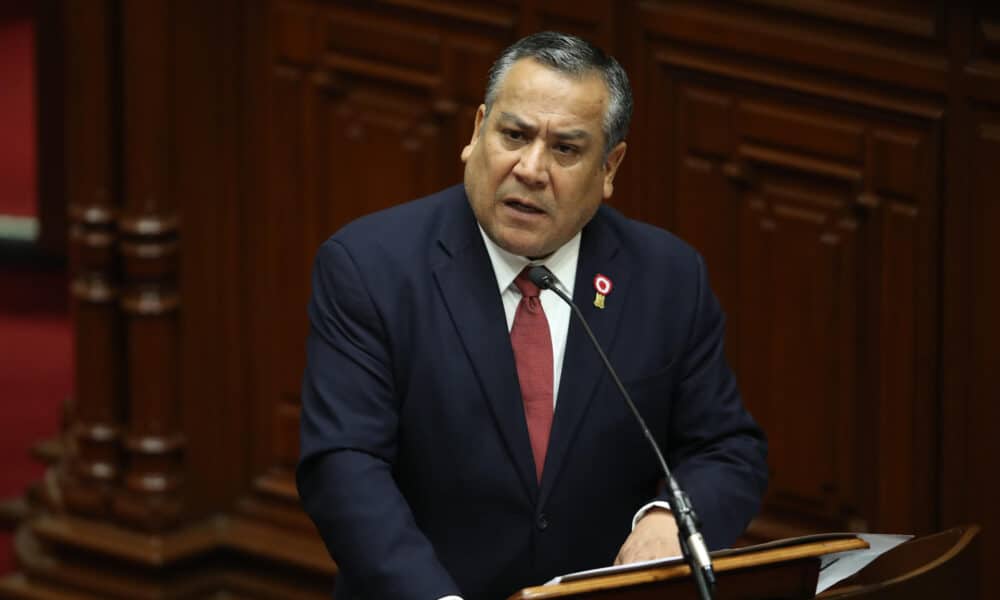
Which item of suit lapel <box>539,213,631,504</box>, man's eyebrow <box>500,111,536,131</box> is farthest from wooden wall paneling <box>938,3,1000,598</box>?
man's eyebrow <box>500,111,536,131</box>

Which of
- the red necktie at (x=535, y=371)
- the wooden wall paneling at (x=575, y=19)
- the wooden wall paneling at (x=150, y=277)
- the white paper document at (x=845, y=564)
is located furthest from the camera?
the wooden wall paneling at (x=150, y=277)

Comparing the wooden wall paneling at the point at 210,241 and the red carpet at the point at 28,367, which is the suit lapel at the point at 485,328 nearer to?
the wooden wall paneling at the point at 210,241

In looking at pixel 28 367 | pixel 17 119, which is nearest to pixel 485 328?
pixel 28 367

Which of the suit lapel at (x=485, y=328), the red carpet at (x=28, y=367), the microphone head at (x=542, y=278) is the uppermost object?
the microphone head at (x=542, y=278)

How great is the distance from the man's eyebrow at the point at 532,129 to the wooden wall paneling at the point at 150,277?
178 centimetres

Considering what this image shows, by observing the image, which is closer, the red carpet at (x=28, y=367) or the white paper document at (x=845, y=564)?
the white paper document at (x=845, y=564)

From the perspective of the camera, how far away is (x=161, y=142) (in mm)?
4016

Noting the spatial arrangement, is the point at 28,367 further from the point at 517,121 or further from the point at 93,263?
the point at 517,121

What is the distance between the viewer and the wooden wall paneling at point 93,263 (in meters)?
4.02

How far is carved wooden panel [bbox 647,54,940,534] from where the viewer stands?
338cm

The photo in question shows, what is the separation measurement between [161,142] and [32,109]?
4.14 meters

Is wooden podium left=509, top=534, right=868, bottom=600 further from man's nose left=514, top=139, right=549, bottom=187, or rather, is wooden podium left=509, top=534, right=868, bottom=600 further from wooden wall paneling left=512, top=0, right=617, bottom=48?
wooden wall paneling left=512, top=0, right=617, bottom=48

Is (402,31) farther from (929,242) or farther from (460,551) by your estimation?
(460,551)

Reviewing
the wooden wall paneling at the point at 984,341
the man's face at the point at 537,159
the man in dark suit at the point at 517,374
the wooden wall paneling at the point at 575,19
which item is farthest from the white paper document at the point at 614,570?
the wooden wall paneling at the point at 575,19
